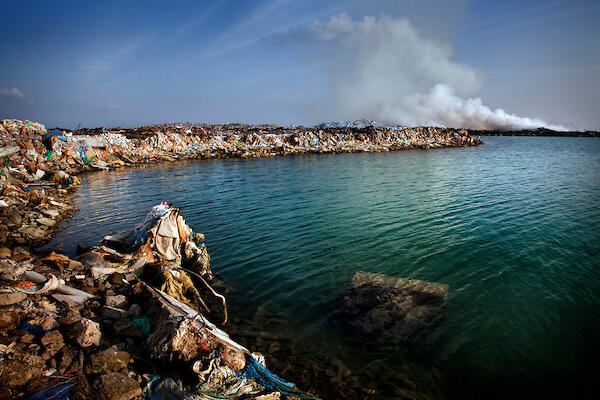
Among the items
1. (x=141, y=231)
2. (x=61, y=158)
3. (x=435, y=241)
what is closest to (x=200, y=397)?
(x=141, y=231)

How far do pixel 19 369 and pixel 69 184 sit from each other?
28.9 m

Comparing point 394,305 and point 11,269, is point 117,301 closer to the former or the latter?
point 11,269

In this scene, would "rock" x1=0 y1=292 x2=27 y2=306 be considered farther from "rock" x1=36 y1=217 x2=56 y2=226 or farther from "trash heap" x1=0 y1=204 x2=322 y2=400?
"rock" x1=36 y1=217 x2=56 y2=226

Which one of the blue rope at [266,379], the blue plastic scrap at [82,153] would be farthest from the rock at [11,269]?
the blue plastic scrap at [82,153]

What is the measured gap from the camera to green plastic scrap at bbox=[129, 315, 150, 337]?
588 centimetres

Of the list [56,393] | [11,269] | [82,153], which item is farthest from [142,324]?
[82,153]

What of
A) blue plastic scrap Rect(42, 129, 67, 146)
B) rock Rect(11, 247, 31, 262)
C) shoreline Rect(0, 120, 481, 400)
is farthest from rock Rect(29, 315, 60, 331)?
blue plastic scrap Rect(42, 129, 67, 146)

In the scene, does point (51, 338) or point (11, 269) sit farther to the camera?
point (11, 269)

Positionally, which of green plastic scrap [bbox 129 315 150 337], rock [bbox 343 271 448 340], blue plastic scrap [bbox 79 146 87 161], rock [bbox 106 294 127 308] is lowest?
rock [bbox 343 271 448 340]

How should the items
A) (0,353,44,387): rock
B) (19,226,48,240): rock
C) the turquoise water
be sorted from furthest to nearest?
(19,226,48,240): rock → the turquoise water → (0,353,44,387): rock

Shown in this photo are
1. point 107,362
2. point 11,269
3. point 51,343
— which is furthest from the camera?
point 11,269

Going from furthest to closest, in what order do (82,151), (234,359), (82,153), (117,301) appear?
(82,151) → (82,153) → (117,301) → (234,359)

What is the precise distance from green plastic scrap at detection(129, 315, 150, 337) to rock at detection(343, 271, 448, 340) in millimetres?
4735

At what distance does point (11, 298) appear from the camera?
220 inches
